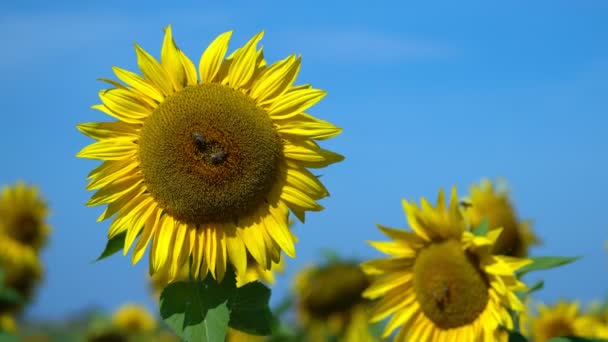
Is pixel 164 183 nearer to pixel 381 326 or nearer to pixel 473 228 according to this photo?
pixel 473 228

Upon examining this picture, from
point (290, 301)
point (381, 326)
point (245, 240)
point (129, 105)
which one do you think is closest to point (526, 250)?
point (381, 326)

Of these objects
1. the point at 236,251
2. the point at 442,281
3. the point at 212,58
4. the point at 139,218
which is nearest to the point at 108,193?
the point at 139,218

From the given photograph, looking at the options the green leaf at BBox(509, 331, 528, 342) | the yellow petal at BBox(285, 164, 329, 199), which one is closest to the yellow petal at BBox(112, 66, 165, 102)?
the yellow petal at BBox(285, 164, 329, 199)

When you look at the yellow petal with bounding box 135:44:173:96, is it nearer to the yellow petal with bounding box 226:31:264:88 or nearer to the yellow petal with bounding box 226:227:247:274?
the yellow petal with bounding box 226:31:264:88

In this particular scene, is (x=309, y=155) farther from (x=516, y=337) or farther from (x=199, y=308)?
(x=516, y=337)

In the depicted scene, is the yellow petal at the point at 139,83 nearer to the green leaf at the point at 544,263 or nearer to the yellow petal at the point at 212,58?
the yellow petal at the point at 212,58

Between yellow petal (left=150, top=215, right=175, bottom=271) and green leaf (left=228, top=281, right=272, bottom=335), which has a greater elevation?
yellow petal (left=150, top=215, right=175, bottom=271)
